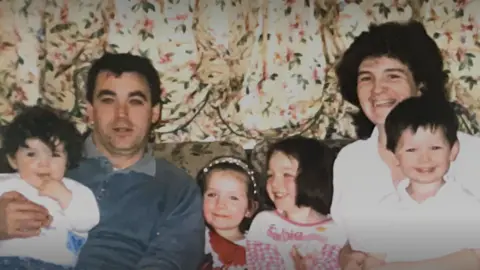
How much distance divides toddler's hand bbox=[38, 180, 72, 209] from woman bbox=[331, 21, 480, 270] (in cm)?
65

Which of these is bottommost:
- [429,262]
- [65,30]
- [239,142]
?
[429,262]

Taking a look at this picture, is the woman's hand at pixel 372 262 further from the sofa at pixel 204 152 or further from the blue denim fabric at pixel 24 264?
the blue denim fabric at pixel 24 264

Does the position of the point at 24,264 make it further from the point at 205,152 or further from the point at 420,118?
the point at 420,118

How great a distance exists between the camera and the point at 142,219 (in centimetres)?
178

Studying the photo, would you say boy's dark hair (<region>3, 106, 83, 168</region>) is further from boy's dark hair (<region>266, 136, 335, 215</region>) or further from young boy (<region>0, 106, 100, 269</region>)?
boy's dark hair (<region>266, 136, 335, 215</region>)

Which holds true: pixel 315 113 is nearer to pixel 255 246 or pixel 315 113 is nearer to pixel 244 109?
pixel 244 109

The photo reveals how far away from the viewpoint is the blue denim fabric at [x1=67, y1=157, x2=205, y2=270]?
5.76 ft

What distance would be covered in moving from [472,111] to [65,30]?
1030mm

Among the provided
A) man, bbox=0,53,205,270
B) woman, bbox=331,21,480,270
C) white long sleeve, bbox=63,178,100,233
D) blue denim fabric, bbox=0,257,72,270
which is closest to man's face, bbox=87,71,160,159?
man, bbox=0,53,205,270

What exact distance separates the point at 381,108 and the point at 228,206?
17.5 inches

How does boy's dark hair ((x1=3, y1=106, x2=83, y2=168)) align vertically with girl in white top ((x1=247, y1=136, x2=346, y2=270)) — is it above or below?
above

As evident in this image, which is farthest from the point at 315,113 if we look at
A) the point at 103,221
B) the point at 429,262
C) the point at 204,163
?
the point at 103,221

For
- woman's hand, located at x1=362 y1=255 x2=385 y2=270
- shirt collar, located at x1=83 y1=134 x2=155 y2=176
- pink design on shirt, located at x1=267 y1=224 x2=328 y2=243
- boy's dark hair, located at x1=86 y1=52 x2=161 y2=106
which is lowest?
woman's hand, located at x1=362 y1=255 x2=385 y2=270

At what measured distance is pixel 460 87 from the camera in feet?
5.98
